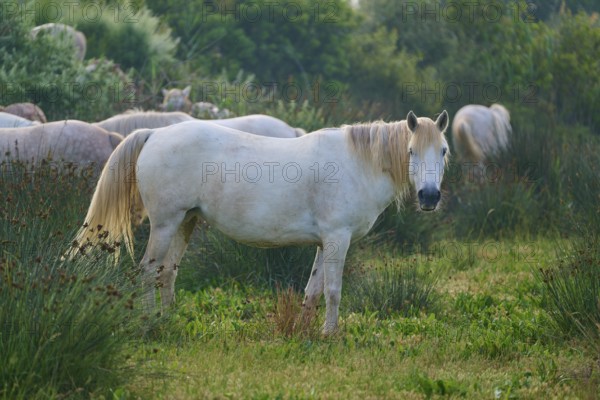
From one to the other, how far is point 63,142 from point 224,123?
81.0 inches

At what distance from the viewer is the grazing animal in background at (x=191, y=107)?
14.0 meters

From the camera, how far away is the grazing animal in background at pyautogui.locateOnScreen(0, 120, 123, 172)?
916 cm

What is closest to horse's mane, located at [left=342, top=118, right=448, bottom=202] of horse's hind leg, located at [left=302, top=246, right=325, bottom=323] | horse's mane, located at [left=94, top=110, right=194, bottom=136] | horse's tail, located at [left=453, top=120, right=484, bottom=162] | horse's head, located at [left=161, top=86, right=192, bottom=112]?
A: horse's hind leg, located at [left=302, top=246, right=325, bottom=323]

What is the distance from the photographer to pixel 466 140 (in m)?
16.9

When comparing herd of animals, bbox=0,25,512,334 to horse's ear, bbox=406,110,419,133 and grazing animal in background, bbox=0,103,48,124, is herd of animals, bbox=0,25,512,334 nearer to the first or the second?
horse's ear, bbox=406,110,419,133

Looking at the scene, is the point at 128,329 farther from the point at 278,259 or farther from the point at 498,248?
the point at 498,248

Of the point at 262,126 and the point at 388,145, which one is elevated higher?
the point at 388,145

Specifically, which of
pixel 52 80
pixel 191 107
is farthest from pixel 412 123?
pixel 52 80

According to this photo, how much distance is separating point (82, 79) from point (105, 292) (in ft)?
32.5

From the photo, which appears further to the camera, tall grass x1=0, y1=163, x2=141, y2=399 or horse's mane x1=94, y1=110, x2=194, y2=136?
horse's mane x1=94, y1=110, x2=194, y2=136

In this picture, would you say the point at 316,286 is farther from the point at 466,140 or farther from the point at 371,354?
the point at 466,140

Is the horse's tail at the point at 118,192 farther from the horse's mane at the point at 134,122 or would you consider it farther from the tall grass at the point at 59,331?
the horse's mane at the point at 134,122

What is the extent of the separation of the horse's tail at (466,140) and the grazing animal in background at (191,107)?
464 cm

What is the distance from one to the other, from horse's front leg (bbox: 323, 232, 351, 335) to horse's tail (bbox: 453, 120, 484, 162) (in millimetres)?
10471
